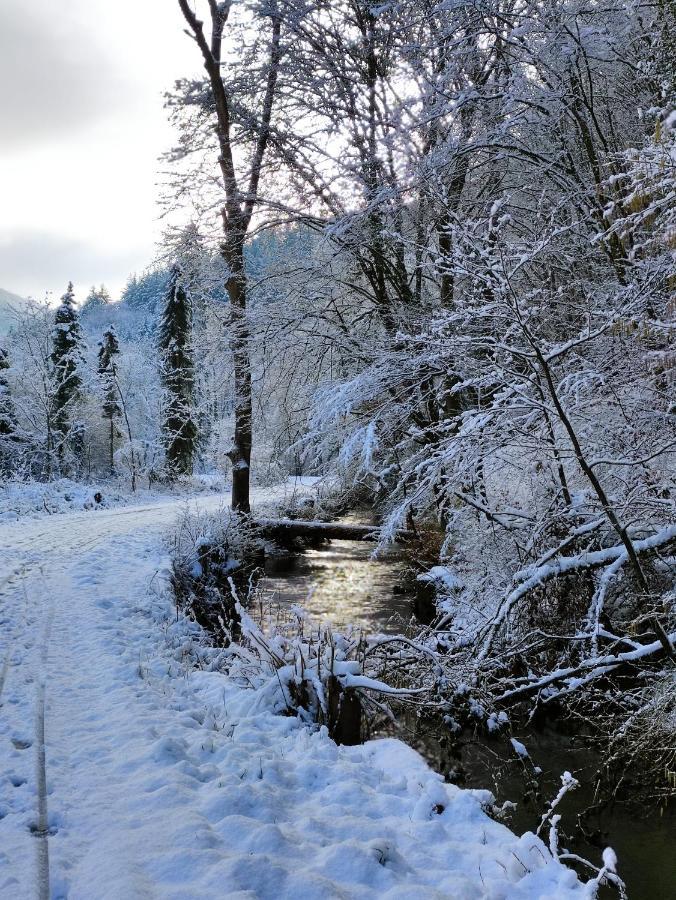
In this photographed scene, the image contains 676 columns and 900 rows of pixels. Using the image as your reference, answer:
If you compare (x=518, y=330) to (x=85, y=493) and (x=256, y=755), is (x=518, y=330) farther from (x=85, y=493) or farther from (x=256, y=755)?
(x=85, y=493)

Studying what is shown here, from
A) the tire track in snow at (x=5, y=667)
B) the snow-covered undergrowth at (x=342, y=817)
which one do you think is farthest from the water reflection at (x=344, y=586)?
the tire track in snow at (x=5, y=667)

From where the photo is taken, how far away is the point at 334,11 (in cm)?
881

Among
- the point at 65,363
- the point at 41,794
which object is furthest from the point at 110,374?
the point at 41,794

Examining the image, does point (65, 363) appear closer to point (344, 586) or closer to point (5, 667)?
point (344, 586)

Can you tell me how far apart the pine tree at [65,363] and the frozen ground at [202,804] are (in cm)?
3010

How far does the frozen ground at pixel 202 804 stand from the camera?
2.76 m

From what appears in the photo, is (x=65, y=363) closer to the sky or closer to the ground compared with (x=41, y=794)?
closer to the sky

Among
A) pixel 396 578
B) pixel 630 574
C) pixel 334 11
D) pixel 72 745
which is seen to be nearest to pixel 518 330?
pixel 630 574

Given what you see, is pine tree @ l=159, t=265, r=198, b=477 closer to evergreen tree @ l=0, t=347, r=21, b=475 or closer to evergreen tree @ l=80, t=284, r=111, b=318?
evergreen tree @ l=0, t=347, r=21, b=475

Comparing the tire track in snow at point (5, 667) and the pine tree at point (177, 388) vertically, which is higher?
the pine tree at point (177, 388)

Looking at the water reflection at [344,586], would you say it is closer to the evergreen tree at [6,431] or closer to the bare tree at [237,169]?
the bare tree at [237,169]

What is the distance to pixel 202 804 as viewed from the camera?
3338mm

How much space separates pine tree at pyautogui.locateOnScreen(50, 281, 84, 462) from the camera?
1300 inches

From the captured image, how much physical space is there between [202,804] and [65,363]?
3423cm
